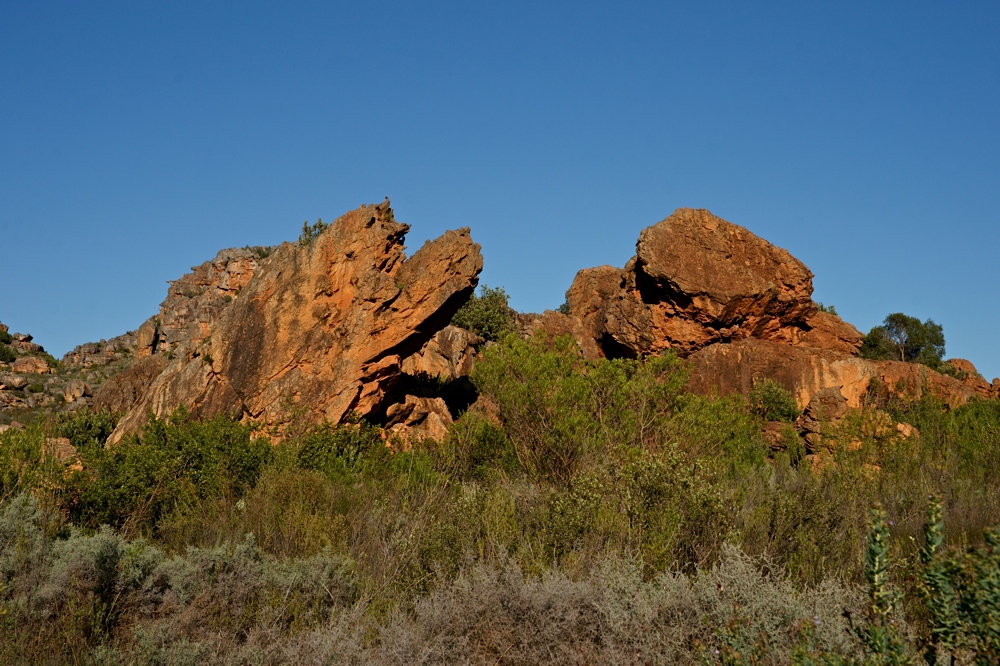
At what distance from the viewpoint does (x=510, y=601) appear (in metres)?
7.50

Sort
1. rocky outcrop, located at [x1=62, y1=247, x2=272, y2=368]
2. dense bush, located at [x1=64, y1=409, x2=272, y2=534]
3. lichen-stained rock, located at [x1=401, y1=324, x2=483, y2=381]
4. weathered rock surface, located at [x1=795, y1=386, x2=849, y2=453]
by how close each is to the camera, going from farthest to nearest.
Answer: rocky outcrop, located at [x1=62, y1=247, x2=272, y2=368], lichen-stained rock, located at [x1=401, y1=324, x2=483, y2=381], weathered rock surface, located at [x1=795, y1=386, x2=849, y2=453], dense bush, located at [x1=64, y1=409, x2=272, y2=534]

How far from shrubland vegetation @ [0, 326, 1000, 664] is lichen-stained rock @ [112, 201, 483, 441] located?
348 centimetres

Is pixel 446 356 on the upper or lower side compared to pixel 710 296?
lower

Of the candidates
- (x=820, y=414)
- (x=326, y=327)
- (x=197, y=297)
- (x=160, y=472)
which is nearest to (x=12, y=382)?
(x=197, y=297)

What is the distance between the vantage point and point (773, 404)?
93.3ft

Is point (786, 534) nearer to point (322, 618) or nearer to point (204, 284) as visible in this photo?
point (322, 618)

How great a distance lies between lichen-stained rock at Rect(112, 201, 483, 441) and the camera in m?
21.8

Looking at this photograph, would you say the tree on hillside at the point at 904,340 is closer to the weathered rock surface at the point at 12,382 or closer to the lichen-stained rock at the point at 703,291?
the lichen-stained rock at the point at 703,291

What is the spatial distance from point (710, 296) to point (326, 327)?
15422 millimetres

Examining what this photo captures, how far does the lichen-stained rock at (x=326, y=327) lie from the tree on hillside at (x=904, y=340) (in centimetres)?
3661

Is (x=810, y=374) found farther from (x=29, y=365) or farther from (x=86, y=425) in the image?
(x=29, y=365)

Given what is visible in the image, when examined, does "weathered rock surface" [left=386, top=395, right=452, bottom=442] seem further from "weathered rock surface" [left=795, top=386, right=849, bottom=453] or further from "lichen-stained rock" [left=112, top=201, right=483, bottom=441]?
"weathered rock surface" [left=795, top=386, right=849, bottom=453]

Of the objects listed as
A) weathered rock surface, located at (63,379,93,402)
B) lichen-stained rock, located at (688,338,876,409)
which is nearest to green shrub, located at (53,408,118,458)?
weathered rock surface, located at (63,379,93,402)

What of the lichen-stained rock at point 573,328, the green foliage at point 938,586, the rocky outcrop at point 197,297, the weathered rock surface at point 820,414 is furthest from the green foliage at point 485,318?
the green foliage at point 938,586
